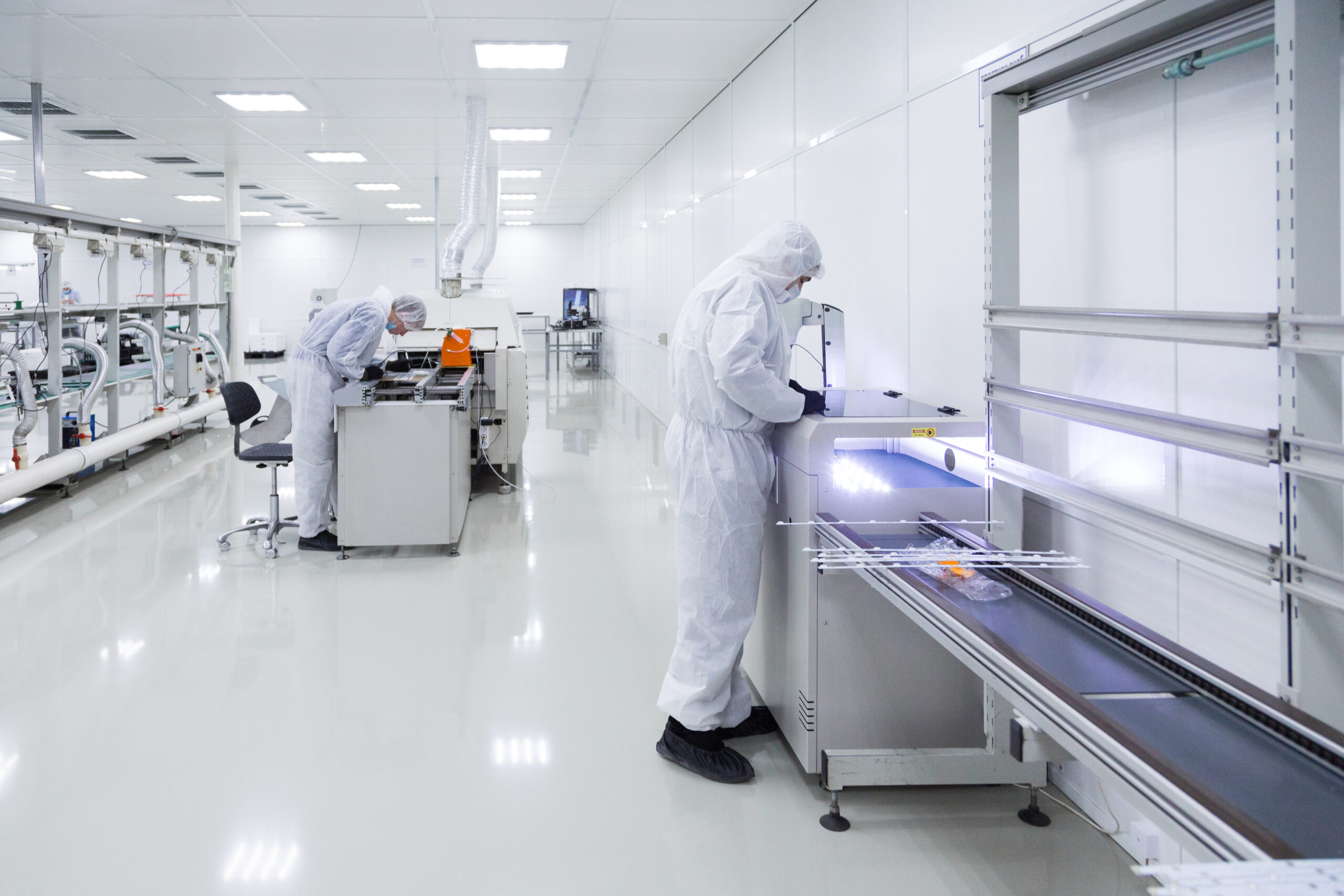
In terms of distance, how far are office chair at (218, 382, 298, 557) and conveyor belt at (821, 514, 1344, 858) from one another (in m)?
3.45

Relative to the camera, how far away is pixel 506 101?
20.2ft

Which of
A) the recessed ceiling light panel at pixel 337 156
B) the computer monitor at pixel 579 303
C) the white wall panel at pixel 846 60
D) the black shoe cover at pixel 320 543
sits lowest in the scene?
the black shoe cover at pixel 320 543

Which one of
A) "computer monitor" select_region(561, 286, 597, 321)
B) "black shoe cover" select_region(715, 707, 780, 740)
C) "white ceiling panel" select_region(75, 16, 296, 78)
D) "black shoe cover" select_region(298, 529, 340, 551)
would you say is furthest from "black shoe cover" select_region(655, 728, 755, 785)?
"computer monitor" select_region(561, 286, 597, 321)

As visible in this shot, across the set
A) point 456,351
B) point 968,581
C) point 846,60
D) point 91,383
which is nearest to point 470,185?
point 456,351

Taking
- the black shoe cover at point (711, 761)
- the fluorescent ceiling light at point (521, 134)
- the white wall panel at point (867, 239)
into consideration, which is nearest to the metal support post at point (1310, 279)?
the black shoe cover at point (711, 761)

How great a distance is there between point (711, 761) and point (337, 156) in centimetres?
766

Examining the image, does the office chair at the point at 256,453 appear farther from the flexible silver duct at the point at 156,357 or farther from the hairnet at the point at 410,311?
the flexible silver duct at the point at 156,357

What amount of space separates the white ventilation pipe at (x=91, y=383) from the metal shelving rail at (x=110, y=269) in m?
0.19

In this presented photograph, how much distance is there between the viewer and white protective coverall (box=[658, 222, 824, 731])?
92.7 inches

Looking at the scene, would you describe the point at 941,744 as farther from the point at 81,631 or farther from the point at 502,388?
the point at 502,388

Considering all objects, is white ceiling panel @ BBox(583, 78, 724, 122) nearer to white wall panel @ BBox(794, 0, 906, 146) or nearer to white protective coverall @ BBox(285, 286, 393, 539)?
white wall panel @ BBox(794, 0, 906, 146)

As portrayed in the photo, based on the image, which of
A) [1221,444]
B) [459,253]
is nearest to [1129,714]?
[1221,444]

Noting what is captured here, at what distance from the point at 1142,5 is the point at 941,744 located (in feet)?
5.58

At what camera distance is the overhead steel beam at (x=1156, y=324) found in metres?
1.29
